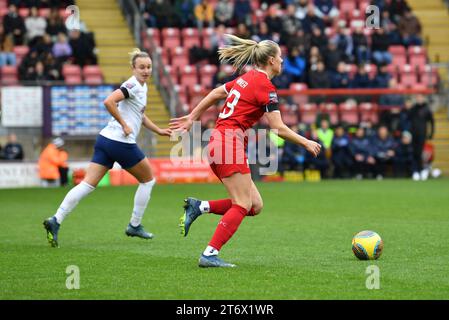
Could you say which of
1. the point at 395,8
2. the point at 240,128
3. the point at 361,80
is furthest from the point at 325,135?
the point at 240,128

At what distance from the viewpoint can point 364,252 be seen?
1006 centimetres

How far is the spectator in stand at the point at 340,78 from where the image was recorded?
28.4 m

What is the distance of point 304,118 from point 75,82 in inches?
248

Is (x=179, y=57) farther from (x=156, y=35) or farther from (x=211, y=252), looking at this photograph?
(x=211, y=252)

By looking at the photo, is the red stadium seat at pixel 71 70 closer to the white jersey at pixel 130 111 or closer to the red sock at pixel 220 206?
the white jersey at pixel 130 111

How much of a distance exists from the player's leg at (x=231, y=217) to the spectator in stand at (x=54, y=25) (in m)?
19.3

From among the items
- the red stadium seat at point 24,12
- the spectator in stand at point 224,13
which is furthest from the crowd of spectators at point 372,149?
the red stadium seat at point 24,12

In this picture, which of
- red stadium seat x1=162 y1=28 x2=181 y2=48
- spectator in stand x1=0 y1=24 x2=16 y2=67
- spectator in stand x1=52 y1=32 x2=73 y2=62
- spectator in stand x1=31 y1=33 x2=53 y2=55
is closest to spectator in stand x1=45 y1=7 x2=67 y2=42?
spectator in stand x1=52 y1=32 x2=73 y2=62

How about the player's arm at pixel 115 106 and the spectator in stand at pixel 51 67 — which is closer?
the player's arm at pixel 115 106

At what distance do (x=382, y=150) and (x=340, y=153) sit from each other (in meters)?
1.19

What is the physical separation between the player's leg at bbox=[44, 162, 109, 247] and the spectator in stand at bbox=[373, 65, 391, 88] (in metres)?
17.6

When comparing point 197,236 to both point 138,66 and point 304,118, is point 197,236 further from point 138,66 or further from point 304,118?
point 304,118
